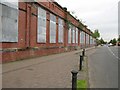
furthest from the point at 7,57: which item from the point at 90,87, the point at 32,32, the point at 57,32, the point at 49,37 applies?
the point at 57,32

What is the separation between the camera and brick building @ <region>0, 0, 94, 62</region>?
59.5ft

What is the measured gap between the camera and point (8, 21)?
1847 centimetres

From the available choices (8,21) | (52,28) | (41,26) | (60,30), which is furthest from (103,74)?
(60,30)

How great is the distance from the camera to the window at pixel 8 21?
17.5 meters

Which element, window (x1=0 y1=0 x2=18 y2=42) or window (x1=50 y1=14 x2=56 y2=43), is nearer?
window (x1=0 y1=0 x2=18 y2=42)

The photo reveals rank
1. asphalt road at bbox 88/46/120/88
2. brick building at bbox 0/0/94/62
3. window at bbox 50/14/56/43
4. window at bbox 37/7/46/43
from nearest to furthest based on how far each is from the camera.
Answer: asphalt road at bbox 88/46/120/88, brick building at bbox 0/0/94/62, window at bbox 37/7/46/43, window at bbox 50/14/56/43

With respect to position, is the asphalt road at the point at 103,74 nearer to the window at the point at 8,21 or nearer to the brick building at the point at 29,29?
the brick building at the point at 29,29

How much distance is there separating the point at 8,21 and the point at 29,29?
507cm

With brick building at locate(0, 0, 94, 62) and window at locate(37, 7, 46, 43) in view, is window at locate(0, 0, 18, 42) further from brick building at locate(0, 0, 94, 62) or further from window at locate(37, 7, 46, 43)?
window at locate(37, 7, 46, 43)

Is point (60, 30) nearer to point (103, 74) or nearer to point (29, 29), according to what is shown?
point (29, 29)

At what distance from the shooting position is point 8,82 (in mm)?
9906

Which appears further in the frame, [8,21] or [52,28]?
[52,28]

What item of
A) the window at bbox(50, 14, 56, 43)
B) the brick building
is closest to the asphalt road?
the brick building

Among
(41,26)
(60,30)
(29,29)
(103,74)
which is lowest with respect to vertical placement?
(103,74)
